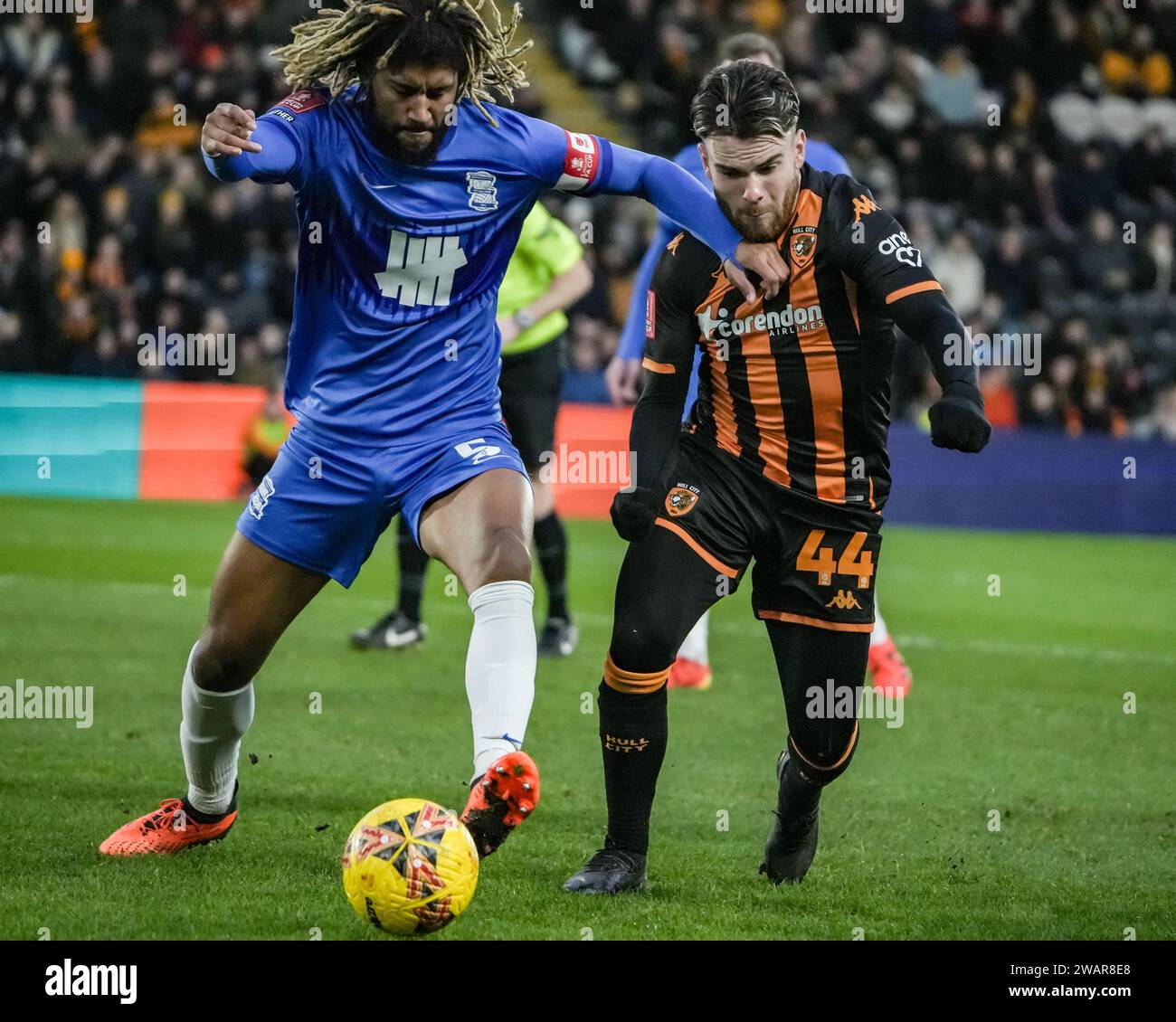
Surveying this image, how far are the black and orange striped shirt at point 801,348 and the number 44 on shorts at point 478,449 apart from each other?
0.56m

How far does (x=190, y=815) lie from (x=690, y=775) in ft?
6.78

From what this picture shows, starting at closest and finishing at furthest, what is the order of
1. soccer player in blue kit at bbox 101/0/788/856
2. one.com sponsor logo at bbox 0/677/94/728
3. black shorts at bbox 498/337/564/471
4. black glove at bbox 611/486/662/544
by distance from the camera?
soccer player in blue kit at bbox 101/0/788/856 → black glove at bbox 611/486/662/544 → one.com sponsor logo at bbox 0/677/94/728 → black shorts at bbox 498/337/564/471

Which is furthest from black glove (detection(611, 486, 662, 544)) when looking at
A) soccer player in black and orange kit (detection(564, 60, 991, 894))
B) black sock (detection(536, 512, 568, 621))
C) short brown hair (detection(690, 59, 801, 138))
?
black sock (detection(536, 512, 568, 621))

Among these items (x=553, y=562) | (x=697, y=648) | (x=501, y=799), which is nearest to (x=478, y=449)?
(x=501, y=799)

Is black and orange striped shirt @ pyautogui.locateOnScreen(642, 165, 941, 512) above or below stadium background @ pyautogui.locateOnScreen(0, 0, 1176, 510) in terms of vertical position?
below

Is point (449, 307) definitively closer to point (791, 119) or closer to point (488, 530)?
point (488, 530)

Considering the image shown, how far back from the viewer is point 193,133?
18.0m

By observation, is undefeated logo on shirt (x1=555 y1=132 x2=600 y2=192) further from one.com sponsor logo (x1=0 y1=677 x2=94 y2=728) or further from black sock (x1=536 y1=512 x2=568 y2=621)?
black sock (x1=536 y1=512 x2=568 y2=621)

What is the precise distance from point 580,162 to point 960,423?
131 centimetres

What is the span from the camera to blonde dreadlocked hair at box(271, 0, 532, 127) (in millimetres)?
4379

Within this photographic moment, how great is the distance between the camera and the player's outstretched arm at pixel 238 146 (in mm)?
4078

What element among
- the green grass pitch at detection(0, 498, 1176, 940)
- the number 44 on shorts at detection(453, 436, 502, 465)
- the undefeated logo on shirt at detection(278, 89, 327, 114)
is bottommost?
the green grass pitch at detection(0, 498, 1176, 940)

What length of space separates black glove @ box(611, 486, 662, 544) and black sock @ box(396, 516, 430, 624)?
156 inches

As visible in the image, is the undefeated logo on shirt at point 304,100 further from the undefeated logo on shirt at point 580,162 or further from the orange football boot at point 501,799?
the orange football boot at point 501,799
